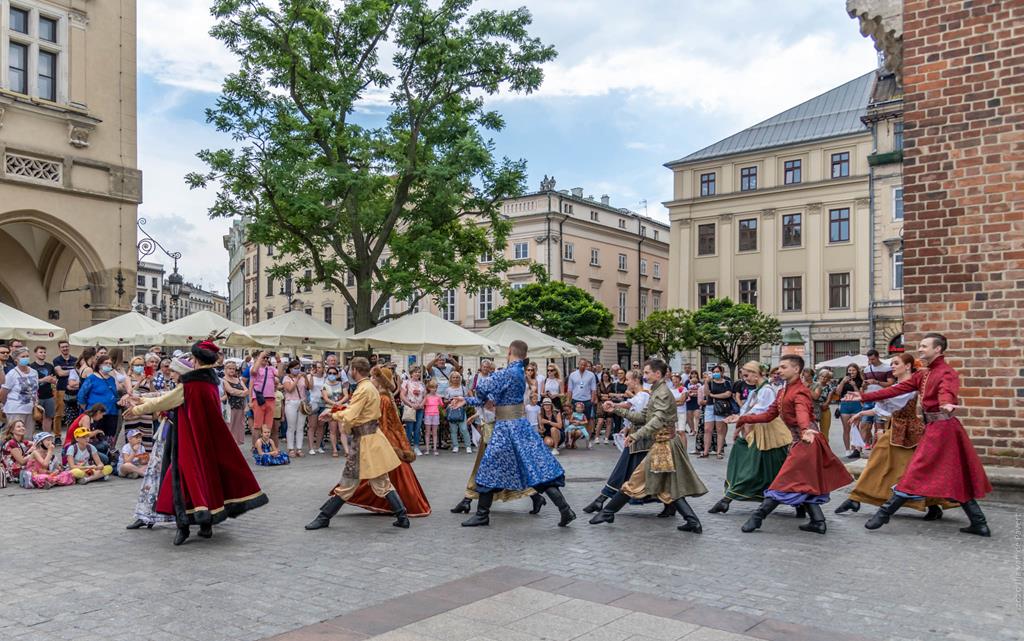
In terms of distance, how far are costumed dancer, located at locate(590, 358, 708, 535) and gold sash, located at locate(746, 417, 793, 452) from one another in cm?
88

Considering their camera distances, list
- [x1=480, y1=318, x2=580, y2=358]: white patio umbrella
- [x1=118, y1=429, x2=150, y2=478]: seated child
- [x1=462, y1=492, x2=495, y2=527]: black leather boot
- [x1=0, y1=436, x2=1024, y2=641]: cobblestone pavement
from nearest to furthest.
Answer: [x1=0, y1=436, x2=1024, y2=641]: cobblestone pavement → [x1=462, y1=492, x2=495, y2=527]: black leather boot → [x1=118, y1=429, x2=150, y2=478]: seated child → [x1=480, y1=318, x2=580, y2=358]: white patio umbrella

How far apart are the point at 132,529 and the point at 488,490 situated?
357cm

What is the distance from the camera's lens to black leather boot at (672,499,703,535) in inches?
333

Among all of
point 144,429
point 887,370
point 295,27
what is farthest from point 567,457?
point 295,27

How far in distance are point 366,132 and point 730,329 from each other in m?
26.1

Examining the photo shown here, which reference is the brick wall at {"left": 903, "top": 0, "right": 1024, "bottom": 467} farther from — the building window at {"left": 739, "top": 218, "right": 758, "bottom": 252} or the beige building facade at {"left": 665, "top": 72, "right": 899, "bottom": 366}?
the building window at {"left": 739, "top": 218, "right": 758, "bottom": 252}

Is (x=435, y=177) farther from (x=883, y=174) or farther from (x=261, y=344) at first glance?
(x=883, y=174)

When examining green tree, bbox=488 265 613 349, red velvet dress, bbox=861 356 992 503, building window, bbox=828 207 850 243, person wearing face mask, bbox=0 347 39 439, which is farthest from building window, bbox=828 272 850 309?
person wearing face mask, bbox=0 347 39 439

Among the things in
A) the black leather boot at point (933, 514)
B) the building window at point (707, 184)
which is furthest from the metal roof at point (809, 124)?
the black leather boot at point (933, 514)

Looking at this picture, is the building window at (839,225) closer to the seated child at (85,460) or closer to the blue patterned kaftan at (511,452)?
the blue patterned kaftan at (511,452)

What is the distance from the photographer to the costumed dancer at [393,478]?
930 cm

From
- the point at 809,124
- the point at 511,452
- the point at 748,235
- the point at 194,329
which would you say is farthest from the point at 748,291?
the point at 511,452

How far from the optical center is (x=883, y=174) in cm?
4350

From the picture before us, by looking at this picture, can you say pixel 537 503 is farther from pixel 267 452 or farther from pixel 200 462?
pixel 267 452
